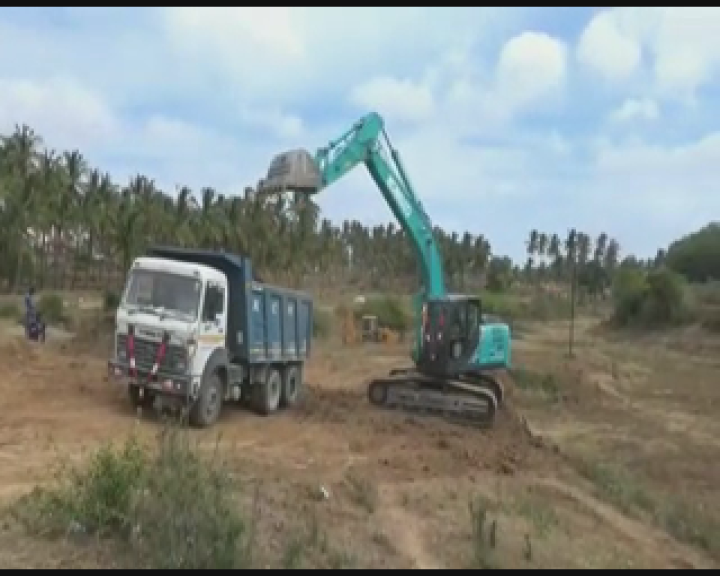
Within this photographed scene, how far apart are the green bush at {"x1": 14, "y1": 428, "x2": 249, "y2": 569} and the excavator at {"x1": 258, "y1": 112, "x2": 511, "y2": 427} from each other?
1108 centimetres

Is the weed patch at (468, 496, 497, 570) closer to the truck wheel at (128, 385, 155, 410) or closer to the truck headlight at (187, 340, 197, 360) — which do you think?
the truck headlight at (187, 340, 197, 360)

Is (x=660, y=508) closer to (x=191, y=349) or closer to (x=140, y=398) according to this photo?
(x=191, y=349)

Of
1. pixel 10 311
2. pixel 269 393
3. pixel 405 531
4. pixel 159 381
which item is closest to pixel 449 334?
pixel 269 393

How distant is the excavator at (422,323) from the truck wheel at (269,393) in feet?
8.42

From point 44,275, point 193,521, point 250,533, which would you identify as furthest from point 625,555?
point 44,275

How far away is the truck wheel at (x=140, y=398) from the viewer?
17250 mm

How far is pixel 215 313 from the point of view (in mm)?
16953

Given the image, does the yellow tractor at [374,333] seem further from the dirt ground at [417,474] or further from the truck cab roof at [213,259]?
the truck cab roof at [213,259]

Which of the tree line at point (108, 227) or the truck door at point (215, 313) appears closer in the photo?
the truck door at point (215, 313)

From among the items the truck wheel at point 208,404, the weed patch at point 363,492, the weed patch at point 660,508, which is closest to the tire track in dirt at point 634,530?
the weed patch at point 660,508

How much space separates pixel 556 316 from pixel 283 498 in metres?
80.1

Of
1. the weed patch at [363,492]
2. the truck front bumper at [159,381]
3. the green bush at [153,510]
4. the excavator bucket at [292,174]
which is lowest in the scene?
the weed patch at [363,492]

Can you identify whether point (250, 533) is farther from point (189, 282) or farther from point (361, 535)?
point (189, 282)

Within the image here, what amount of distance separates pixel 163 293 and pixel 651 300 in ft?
198
